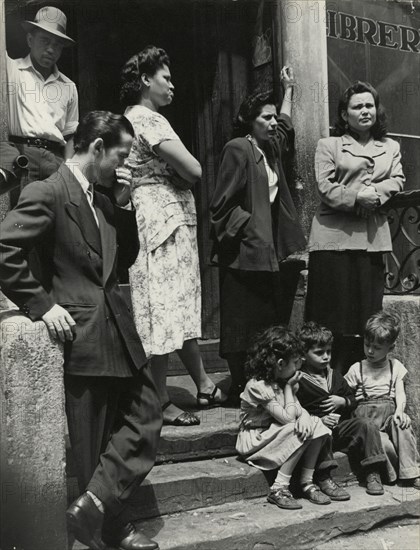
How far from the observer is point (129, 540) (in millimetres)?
3570

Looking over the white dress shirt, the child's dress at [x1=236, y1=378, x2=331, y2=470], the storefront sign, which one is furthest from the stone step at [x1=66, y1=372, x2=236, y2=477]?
the storefront sign

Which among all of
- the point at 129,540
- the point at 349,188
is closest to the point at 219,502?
the point at 129,540

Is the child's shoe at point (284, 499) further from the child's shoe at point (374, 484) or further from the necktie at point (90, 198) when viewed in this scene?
the necktie at point (90, 198)

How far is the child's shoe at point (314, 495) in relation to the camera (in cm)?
425

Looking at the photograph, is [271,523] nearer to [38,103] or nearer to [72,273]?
[72,273]

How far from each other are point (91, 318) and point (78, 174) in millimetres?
649

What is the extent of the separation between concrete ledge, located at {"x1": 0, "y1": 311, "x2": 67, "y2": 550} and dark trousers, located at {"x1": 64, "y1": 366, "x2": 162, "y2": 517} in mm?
99

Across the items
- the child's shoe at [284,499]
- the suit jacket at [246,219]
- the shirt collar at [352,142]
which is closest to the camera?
the child's shoe at [284,499]

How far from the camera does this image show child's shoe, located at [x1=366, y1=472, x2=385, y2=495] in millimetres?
4500

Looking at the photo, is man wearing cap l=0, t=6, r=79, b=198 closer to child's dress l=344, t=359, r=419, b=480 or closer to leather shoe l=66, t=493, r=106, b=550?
leather shoe l=66, t=493, r=106, b=550

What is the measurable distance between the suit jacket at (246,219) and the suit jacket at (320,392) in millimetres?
702

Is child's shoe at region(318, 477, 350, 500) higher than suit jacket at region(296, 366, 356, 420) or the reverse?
the reverse

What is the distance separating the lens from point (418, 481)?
4625 mm

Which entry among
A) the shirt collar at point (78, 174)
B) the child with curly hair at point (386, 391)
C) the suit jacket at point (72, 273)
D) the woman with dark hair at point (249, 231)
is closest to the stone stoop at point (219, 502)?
the child with curly hair at point (386, 391)
